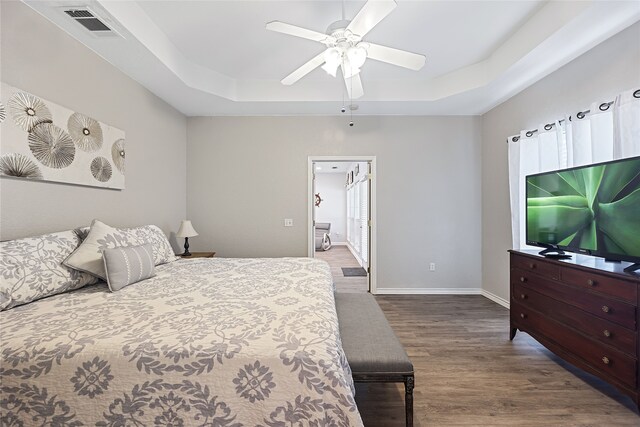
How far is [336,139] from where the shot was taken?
4.13m

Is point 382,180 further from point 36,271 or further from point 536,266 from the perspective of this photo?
point 36,271

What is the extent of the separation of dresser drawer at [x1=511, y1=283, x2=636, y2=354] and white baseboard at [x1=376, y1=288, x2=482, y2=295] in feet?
4.97

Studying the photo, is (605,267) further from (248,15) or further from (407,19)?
(248,15)

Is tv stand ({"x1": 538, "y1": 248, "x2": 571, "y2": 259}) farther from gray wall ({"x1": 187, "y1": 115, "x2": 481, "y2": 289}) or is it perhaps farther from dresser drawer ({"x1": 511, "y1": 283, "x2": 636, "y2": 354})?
gray wall ({"x1": 187, "y1": 115, "x2": 481, "y2": 289})

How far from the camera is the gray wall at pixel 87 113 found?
1835 millimetres

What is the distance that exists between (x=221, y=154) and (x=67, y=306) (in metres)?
2.97

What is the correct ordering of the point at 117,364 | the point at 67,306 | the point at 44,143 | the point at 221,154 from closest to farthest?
1. the point at 117,364
2. the point at 67,306
3. the point at 44,143
4. the point at 221,154

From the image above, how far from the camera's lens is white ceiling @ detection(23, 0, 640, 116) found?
2209 millimetres

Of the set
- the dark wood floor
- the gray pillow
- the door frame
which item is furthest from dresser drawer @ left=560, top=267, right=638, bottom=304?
the gray pillow

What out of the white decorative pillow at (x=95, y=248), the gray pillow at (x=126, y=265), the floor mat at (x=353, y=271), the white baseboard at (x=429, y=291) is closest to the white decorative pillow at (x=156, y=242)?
the white decorative pillow at (x=95, y=248)

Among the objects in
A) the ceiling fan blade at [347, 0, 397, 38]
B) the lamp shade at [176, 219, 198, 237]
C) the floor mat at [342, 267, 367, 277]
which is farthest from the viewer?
the floor mat at [342, 267, 367, 277]

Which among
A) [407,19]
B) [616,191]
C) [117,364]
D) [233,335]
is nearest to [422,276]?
[616,191]

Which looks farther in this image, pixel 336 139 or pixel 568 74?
pixel 336 139

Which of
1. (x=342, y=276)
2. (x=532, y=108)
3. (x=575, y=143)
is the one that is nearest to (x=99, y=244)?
(x=575, y=143)
